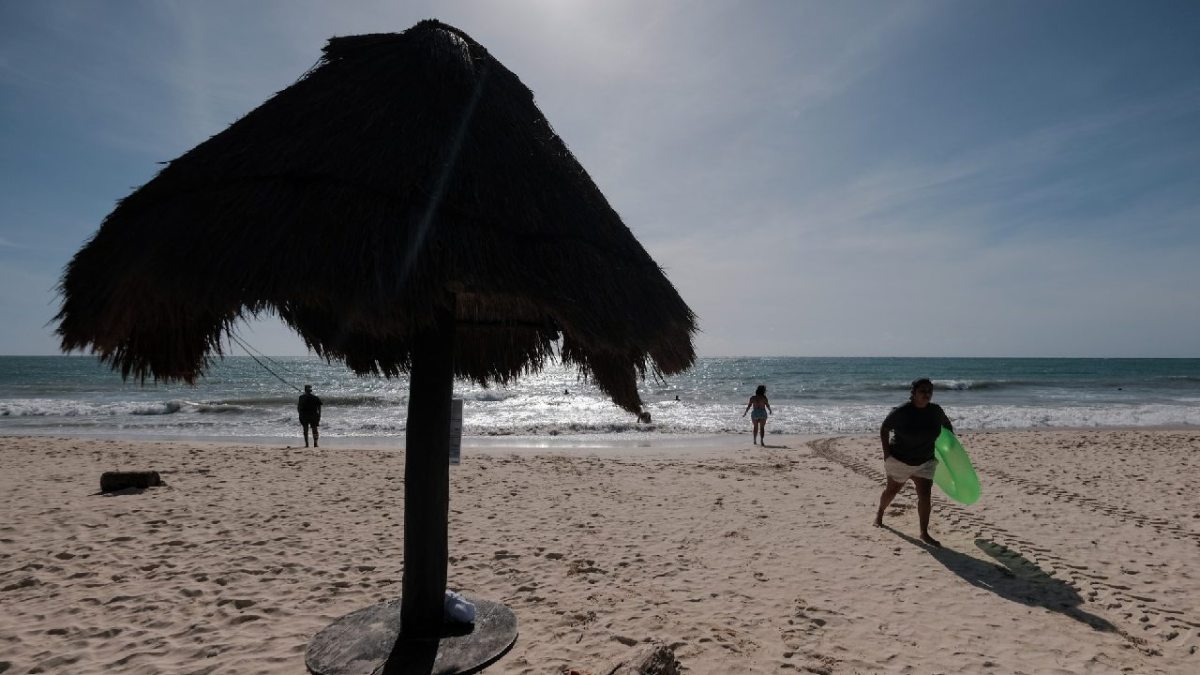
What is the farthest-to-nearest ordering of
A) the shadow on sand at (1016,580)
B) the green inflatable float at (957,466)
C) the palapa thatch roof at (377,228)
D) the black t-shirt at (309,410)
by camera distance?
1. the black t-shirt at (309,410)
2. the green inflatable float at (957,466)
3. the shadow on sand at (1016,580)
4. the palapa thatch roof at (377,228)

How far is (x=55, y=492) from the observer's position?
25.6 feet

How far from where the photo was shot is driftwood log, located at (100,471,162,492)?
7.73 metres

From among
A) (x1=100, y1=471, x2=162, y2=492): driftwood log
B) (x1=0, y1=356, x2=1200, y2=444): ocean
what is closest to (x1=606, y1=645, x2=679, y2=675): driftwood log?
(x1=100, y1=471, x2=162, y2=492): driftwood log

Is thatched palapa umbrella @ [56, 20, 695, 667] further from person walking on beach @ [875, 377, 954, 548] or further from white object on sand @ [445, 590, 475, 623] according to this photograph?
person walking on beach @ [875, 377, 954, 548]

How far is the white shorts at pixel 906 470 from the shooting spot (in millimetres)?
5848

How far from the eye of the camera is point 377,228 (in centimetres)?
248

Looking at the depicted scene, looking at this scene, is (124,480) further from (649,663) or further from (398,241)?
(649,663)

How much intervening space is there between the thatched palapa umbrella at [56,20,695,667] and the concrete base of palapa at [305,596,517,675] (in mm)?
165

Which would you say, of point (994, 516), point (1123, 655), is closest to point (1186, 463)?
point (994, 516)

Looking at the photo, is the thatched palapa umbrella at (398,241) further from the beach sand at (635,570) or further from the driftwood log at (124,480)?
the driftwood log at (124,480)

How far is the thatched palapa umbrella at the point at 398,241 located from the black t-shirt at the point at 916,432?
3.61m

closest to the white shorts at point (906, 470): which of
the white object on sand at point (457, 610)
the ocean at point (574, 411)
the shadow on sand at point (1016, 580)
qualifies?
the shadow on sand at point (1016, 580)

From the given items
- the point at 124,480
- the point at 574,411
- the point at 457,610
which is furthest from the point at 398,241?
the point at 574,411

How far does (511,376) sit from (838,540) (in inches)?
155
